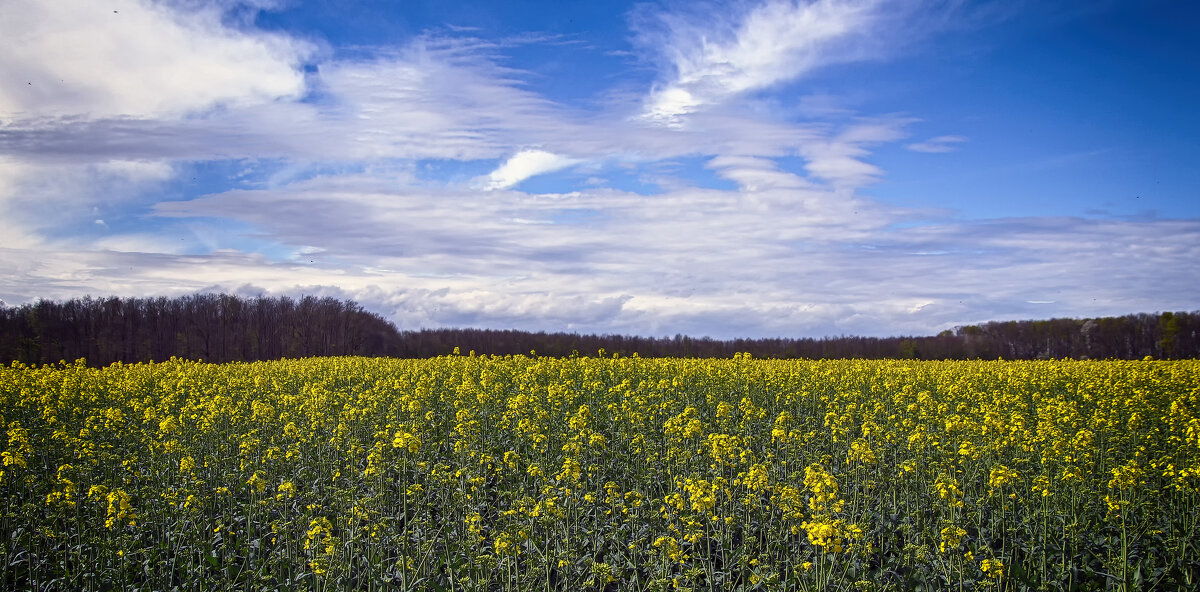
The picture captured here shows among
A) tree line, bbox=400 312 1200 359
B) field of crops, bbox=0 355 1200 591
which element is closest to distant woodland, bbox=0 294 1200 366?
tree line, bbox=400 312 1200 359

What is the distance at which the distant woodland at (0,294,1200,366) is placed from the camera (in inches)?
2007

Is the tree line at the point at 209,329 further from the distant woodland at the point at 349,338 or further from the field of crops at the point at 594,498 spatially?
the field of crops at the point at 594,498

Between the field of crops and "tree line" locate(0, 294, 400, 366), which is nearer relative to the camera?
the field of crops

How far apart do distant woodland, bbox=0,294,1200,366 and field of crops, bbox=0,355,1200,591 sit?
1450 inches

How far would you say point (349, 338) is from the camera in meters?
55.0

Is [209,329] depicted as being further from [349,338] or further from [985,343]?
[985,343]

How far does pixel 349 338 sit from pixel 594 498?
50.9 meters

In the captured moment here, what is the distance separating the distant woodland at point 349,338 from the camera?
50969mm

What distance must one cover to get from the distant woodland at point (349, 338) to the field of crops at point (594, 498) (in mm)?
36835

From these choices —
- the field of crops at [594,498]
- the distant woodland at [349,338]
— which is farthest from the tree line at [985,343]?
the field of crops at [594,498]

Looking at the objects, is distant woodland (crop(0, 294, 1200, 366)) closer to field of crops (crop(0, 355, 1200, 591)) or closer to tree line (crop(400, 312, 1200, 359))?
tree line (crop(400, 312, 1200, 359))

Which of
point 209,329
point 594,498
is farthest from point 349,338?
point 594,498

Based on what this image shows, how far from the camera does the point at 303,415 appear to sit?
42.0ft

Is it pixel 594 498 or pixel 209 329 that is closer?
pixel 594 498
